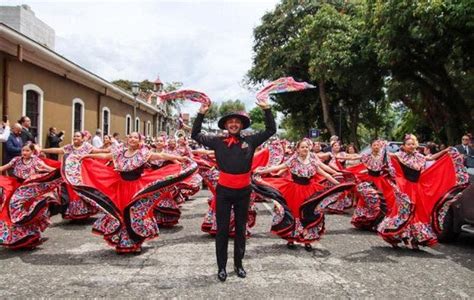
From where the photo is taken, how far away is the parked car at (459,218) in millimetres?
7152

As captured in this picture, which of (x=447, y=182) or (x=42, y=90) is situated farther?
(x=42, y=90)

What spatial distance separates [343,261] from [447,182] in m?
2.24

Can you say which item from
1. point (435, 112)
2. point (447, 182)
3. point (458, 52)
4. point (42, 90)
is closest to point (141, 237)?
point (447, 182)

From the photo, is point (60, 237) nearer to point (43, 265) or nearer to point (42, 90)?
point (43, 265)

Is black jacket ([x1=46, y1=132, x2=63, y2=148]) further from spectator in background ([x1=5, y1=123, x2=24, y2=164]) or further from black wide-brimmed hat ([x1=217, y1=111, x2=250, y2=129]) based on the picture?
black wide-brimmed hat ([x1=217, y1=111, x2=250, y2=129])

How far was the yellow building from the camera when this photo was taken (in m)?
12.7

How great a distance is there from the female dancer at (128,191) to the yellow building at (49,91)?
655 centimetres

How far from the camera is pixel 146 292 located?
4992mm

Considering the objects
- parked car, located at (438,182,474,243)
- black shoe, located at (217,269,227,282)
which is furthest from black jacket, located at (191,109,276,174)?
parked car, located at (438,182,474,243)

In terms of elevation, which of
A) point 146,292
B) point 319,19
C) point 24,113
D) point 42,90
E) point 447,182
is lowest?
point 146,292

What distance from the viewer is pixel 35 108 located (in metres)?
14.9

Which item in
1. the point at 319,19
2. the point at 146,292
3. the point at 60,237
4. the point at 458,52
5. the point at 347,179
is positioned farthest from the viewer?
the point at 319,19

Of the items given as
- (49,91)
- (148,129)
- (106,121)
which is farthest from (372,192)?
(148,129)

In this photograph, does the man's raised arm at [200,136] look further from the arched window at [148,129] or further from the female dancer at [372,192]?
the arched window at [148,129]
